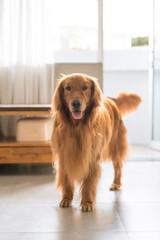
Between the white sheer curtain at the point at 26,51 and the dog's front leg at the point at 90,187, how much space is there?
1.61m

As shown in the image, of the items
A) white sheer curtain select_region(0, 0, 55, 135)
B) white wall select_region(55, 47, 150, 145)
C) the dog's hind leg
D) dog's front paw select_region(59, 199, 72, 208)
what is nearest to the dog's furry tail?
the dog's hind leg

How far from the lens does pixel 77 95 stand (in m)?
2.13

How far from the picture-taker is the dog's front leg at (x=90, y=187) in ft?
7.51

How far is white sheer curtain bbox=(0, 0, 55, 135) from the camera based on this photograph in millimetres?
3709

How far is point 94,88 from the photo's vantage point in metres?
2.25

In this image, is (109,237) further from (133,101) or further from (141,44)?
(141,44)

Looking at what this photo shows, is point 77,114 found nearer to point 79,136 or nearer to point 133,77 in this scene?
point 79,136

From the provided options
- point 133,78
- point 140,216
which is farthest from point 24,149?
point 133,78

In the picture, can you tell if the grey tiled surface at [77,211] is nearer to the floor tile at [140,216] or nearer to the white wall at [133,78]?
the floor tile at [140,216]

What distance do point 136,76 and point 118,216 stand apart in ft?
9.95

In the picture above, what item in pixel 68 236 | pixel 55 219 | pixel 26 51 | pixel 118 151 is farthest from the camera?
pixel 26 51

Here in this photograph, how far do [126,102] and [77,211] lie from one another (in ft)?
3.24

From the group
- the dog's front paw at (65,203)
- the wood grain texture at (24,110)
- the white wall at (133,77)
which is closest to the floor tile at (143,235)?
the dog's front paw at (65,203)

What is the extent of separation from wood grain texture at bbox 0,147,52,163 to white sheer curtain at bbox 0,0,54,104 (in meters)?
0.76
